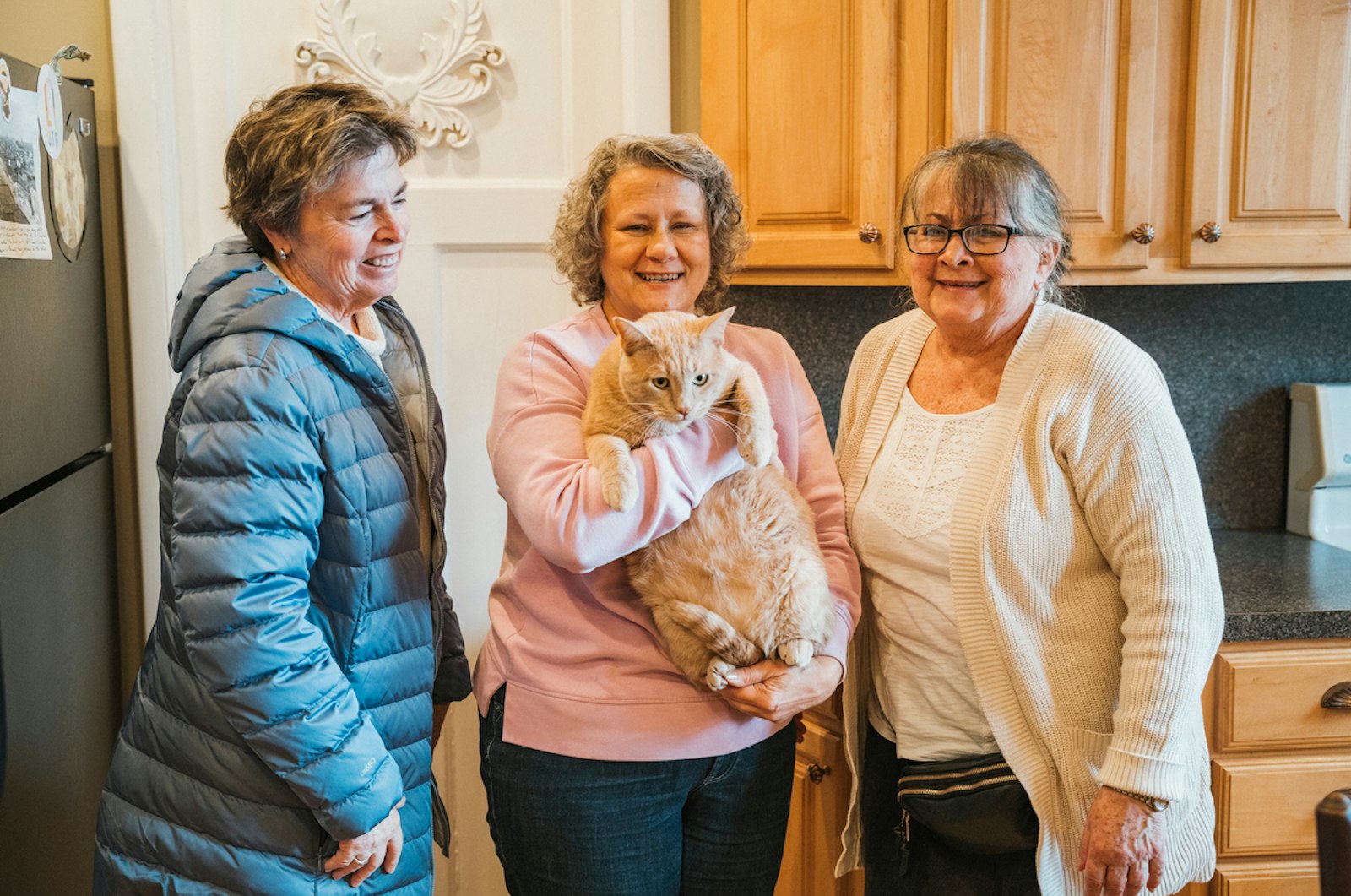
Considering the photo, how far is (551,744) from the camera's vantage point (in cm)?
133

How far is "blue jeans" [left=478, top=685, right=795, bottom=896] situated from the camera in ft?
4.35

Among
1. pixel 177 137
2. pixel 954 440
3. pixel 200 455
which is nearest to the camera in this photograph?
pixel 200 455

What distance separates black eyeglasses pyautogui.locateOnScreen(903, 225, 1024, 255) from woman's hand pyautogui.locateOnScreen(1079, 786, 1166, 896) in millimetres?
721

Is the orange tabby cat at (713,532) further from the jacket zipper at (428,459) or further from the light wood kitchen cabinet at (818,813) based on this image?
the light wood kitchen cabinet at (818,813)

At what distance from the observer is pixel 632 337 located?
4.08ft

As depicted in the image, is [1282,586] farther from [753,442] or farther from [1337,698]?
[753,442]

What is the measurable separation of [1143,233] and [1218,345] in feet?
2.16

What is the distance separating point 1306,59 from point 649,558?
1.53 m

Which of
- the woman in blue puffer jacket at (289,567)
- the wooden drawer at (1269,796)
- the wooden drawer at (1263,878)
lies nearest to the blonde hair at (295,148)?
the woman in blue puffer jacket at (289,567)

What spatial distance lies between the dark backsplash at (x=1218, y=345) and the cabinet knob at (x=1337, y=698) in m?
0.72

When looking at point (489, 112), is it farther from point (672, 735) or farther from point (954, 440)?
point (672, 735)

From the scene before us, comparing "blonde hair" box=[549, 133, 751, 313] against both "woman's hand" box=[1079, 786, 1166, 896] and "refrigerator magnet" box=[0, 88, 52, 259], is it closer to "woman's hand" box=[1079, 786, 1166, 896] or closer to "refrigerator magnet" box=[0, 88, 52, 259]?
"refrigerator magnet" box=[0, 88, 52, 259]

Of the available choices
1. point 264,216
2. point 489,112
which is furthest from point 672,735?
point 489,112

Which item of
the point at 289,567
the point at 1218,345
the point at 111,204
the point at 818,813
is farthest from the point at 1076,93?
the point at 111,204
